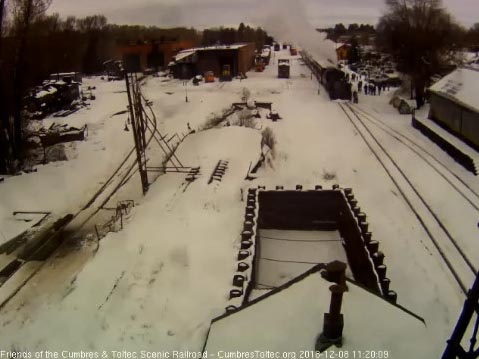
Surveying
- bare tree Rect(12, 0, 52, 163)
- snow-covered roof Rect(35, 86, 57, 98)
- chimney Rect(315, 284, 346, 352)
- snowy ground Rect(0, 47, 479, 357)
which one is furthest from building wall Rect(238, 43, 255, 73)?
chimney Rect(315, 284, 346, 352)

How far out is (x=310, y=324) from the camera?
454 cm

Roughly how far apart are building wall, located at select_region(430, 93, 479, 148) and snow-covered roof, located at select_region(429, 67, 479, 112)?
25cm

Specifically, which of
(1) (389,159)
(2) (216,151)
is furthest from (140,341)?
(1) (389,159)

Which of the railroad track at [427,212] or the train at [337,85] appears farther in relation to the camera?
the train at [337,85]

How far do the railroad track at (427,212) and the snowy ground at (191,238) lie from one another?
0.61 ft

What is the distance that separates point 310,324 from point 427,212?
911 centimetres

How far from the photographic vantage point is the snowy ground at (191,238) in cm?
772

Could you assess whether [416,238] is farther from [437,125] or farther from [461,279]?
[437,125]

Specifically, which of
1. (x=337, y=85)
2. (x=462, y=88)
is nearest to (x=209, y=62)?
(x=337, y=85)

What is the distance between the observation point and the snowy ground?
772 centimetres

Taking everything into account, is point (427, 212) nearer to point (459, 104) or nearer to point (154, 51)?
point (459, 104)

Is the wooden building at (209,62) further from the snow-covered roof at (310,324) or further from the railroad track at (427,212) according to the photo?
the snow-covered roof at (310,324)

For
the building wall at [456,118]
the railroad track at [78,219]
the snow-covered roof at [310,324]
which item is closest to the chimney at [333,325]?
the snow-covered roof at [310,324]

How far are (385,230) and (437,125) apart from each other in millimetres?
11376
